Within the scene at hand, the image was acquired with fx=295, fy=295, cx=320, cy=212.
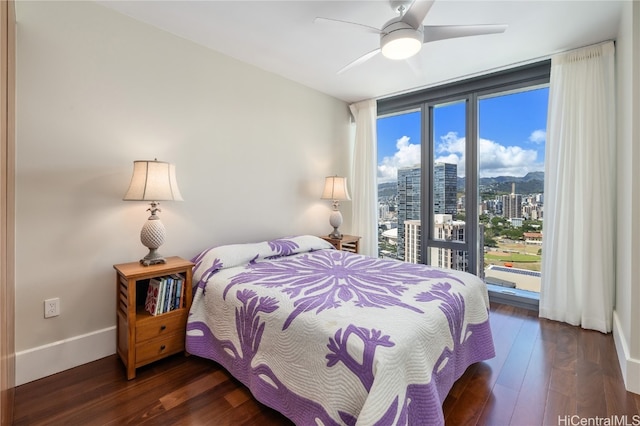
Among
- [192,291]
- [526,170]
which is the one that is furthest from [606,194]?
[192,291]

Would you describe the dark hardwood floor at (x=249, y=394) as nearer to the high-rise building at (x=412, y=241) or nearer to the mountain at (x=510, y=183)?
the mountain at (x=510, y=183)

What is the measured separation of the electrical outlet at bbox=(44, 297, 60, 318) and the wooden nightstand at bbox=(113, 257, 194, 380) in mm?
327

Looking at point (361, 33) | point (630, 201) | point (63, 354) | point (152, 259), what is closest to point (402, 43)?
point (361, 33)

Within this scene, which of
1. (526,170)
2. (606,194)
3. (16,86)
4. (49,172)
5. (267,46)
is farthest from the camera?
(526,170)

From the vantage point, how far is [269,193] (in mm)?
3193

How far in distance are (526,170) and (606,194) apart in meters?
0.76

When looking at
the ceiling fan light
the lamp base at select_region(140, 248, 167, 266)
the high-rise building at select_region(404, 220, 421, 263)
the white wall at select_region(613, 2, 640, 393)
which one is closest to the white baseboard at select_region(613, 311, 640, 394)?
the white wall at select_region(613, 2, 640, 393)

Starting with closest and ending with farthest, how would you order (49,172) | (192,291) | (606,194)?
(49,172) → (192,291) → (606,194)

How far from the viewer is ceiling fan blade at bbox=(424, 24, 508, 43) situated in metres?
1.84

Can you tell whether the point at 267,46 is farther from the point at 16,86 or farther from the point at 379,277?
the point at 379,277

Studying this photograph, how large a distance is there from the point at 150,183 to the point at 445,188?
3.12 metres

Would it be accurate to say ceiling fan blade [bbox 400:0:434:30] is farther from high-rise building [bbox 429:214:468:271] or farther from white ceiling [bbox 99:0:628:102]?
high-rise building [bbox 429:214:468:271]

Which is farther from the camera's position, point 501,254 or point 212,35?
point 501,254

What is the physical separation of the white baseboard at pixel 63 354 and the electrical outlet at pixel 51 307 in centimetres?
19
